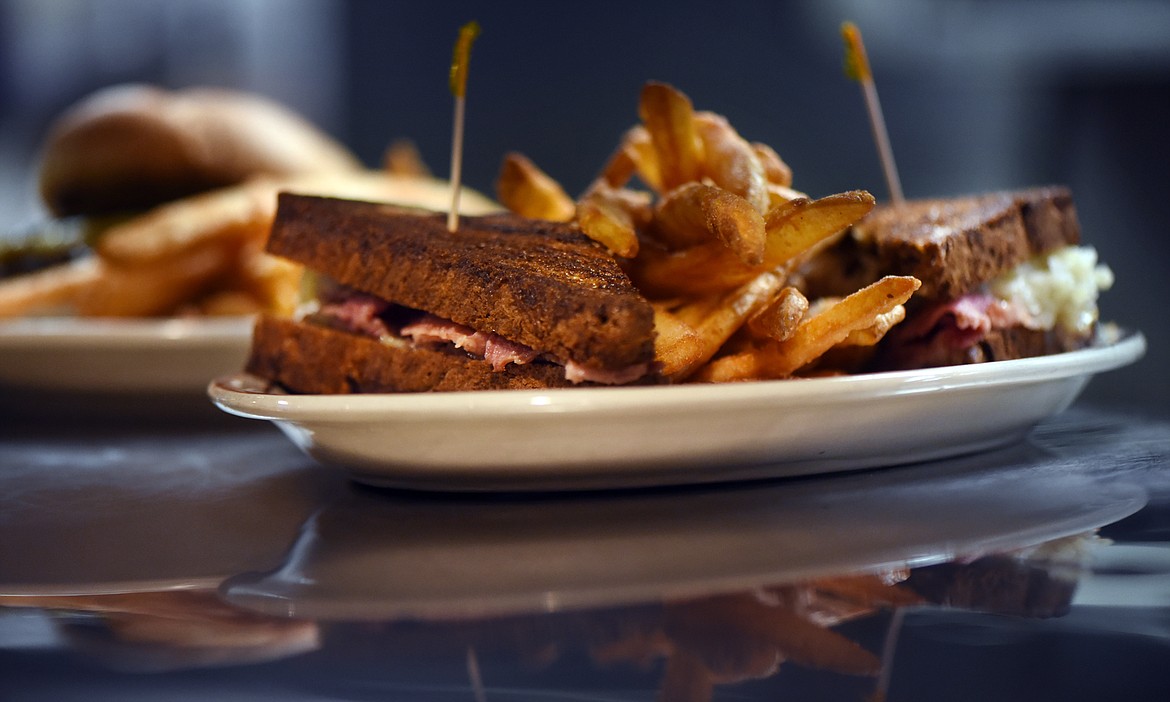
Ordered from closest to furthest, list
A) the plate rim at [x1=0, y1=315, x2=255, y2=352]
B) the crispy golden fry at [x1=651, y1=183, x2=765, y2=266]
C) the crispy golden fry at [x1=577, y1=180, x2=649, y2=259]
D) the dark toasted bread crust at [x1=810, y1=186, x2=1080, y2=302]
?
the crispy golden fry at [x1=651, y1=183, x2=765, y2=266] < the crispy golden fry at [x1=577, y1=180, x2=649, y2=259] < the dark toasted bread crust at [x1=810, y1=186, x2=1080, y2=302] < the plate rim at [x1=0, y1=315, x2=255, y2=352]

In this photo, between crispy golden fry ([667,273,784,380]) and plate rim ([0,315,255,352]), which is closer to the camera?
crispy golden fry ([667,273,784,380])

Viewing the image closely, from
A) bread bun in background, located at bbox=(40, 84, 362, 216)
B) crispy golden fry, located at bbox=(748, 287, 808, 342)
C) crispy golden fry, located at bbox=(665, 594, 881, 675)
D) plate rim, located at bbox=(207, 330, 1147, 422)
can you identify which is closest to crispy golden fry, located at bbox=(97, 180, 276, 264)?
bread bun in background, located at bbox=(40, 84, 362, 216)

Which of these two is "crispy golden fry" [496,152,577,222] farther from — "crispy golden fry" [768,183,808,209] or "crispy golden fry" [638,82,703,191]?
"crispy golden fry" [768,183,808,209]

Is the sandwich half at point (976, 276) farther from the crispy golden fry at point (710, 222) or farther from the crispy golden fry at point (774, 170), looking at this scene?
the crispy golden fry at point (710, 222)

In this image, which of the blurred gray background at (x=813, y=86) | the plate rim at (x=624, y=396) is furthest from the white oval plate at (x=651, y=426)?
the blurred gray background at (x=813, y=86)

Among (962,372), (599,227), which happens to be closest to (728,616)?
(962,372)

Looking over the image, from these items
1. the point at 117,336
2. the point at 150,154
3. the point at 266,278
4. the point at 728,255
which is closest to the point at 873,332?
the point at 728,255
